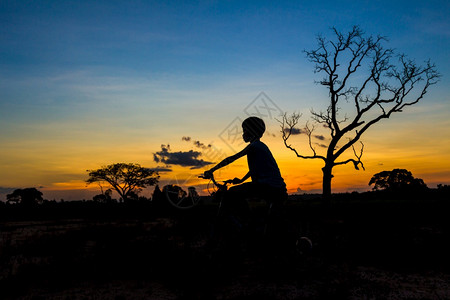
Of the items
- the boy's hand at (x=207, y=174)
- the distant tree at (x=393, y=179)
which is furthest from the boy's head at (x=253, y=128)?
the distant tree at (x=393, y=179)

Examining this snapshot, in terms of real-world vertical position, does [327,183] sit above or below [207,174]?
above

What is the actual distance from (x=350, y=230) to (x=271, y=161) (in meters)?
7.17

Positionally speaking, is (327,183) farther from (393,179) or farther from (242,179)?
(393,179)

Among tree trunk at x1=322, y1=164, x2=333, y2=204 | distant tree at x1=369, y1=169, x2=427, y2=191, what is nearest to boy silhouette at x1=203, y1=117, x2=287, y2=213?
tree trunk at x1=322, y1=164, x2=333, y2=204

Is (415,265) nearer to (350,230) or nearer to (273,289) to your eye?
(273,289)

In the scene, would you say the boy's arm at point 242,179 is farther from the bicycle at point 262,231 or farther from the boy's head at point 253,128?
the boy's head at point 253,128

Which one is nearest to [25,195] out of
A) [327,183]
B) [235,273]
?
[327,183]

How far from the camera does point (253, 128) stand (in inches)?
202

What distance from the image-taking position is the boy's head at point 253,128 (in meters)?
5.10

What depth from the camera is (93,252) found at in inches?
331

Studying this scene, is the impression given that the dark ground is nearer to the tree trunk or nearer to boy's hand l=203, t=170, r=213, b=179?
boy's hand l=203, t=170, r=213, b=179

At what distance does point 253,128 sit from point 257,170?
25.1 inches

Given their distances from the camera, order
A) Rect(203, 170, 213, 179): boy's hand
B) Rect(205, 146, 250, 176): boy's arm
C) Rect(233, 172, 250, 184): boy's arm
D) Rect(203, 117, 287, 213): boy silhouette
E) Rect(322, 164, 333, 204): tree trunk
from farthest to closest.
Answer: Rect(322, 164, 333, 204): tree trunk → Rect(233, 172, 250, 184): boy's arm → Rect(203, 170, 213, 179): boy's hand → Rect(203, 117, 287, 213): boy silhouette → Rect(205, 146, 250, 176): boy's arm

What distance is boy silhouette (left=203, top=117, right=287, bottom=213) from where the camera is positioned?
4.90 m
